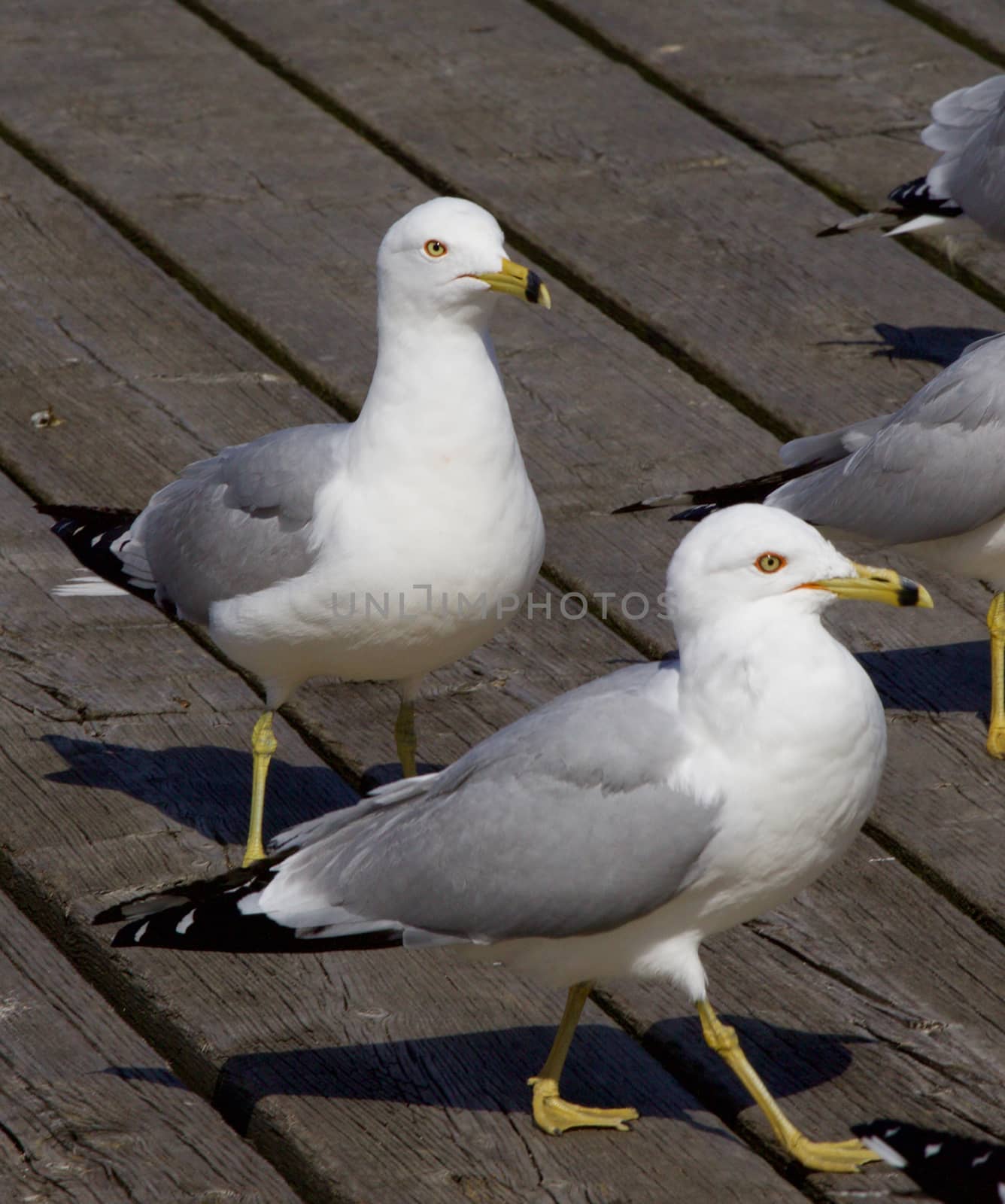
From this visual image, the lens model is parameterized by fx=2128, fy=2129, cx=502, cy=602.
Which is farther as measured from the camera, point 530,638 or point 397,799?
point 530,638

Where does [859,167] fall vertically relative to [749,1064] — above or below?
above

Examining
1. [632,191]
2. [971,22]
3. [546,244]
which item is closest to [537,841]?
[546,244]

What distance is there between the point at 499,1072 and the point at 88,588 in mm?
1432

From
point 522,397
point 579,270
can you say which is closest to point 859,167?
point 579,270

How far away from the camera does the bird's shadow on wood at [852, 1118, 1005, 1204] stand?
2.49 meters

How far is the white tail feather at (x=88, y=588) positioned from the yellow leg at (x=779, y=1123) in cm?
159

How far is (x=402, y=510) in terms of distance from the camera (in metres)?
3.48

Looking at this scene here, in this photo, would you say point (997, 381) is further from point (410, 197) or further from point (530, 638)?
point (410, 197)

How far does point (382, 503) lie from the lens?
11.5ft

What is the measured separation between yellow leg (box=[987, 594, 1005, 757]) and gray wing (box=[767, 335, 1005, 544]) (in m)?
0.18

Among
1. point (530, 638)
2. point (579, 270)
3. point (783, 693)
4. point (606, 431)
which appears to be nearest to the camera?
point (783, 693)

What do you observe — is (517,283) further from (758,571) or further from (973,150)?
(973,150)

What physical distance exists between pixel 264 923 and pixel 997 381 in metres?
1.99

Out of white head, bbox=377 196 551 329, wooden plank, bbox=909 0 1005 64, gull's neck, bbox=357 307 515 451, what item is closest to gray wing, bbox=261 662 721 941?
gull's neck, bbox=357 307 515 451
